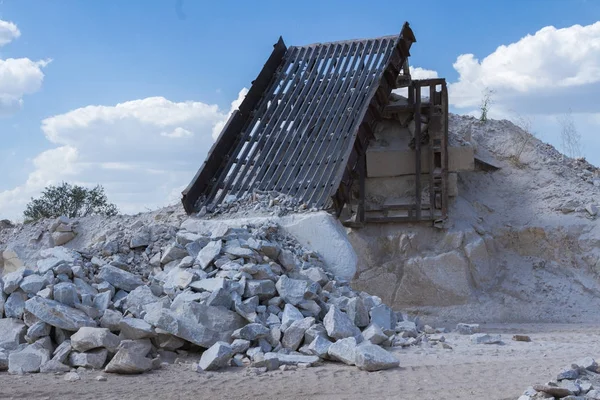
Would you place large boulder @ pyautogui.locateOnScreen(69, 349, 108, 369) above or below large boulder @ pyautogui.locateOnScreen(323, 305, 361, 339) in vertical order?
below

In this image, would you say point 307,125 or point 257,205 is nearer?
point 257,205

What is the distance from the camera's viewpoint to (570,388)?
6.74 meters

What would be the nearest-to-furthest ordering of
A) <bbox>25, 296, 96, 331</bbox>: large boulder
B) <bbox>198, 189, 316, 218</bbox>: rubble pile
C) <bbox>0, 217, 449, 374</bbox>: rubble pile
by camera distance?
<bbox>0, 217, 449, 374</bbox>: rubble pile < <bbox>25, 296, 96, 331</bbox>: large boulder < <bbox>198, 189, 316, 218</bbox>: rubble pile

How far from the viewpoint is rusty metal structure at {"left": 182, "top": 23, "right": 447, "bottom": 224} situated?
12.7 m

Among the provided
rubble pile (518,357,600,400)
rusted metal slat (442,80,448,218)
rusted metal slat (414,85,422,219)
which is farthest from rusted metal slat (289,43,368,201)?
rubble pile (518,357,600,400)

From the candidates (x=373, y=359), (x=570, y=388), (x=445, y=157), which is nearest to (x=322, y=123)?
(x=445, y=157)

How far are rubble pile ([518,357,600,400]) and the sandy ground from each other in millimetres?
329

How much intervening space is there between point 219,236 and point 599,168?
13.1 meters

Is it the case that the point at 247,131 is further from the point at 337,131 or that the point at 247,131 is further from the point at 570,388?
the point at 570,388

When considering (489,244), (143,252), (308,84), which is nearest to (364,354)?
(143,252)

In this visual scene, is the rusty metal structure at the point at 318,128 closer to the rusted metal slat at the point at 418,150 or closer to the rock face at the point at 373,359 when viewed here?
the rusted metal slat at the point at 418,150

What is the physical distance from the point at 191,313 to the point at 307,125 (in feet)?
20.6

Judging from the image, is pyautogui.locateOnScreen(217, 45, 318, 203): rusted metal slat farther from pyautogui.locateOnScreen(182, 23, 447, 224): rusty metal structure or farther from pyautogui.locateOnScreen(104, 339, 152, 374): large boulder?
pyautogui.locateOnScreen(104, 339, 152, 374): large boulder

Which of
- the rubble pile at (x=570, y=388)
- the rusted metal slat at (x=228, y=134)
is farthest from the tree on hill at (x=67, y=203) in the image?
the rubble pile at (x=570, y=388)
